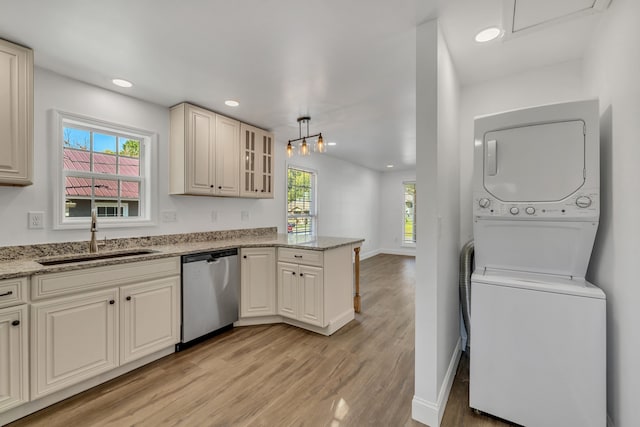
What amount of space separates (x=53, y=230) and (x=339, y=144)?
373 cm

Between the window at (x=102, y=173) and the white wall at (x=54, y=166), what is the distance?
0.07 meters

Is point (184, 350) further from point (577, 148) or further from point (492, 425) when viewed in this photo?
point (577, 148)

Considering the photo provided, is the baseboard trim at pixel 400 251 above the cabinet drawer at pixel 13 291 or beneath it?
beneath

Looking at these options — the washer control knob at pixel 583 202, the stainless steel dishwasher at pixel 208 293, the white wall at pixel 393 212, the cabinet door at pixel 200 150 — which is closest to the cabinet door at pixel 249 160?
the cabinet door at pixel 200 150

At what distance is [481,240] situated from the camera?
1.82 m

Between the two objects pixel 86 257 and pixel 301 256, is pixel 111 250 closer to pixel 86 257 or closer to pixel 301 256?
pixel 86 257

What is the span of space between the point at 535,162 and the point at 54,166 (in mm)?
3480

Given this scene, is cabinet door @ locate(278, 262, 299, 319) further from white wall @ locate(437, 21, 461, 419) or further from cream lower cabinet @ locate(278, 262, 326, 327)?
white wall @ locate(437, 21, 461, 419)

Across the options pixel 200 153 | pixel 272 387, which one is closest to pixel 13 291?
pixel 272 387

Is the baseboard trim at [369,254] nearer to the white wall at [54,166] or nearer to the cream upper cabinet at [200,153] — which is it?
the white wall at [54,166]

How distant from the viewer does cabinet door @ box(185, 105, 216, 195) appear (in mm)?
2854

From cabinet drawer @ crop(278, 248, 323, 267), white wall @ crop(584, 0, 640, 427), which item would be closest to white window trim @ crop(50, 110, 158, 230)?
cabinet drawer @ crop(278, 248, 323, 267)

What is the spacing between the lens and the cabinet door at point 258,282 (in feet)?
9.68

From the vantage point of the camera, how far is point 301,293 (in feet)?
9.31
